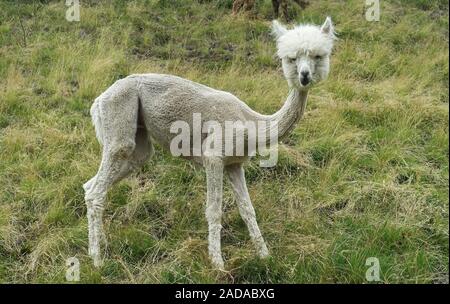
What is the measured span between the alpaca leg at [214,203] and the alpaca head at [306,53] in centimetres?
86

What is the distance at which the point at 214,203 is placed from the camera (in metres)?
4.07

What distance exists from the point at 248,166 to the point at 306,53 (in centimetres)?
225

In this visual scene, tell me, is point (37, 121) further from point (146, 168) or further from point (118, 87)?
point (118, 87)

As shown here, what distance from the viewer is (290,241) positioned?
14.7ft

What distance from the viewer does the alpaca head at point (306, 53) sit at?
3.55 meters

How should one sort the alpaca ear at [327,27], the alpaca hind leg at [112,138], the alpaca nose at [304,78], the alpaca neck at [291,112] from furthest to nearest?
the alpaca hind leg at [112,138] < the alpaca neck at [291,112] < the alpaca ear at [327,27] < the alpaca nose at [304,78]

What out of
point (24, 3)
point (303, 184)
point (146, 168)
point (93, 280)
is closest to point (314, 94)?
point (303, 184)

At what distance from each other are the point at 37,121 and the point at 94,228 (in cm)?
283

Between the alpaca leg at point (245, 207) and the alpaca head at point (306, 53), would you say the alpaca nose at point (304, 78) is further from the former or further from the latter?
the alpaca leg at point (245, 207)

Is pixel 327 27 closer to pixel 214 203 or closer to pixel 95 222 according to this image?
pixel 214 203

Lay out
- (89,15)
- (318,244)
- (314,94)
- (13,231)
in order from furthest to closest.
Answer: (89,15)
(314,94)
(13,231)
(318,244)

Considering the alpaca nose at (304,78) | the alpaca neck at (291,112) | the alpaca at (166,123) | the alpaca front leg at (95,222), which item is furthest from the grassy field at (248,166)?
the alpaca nose at (304,78)

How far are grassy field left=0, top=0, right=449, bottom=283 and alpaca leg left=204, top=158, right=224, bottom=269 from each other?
0.12 m

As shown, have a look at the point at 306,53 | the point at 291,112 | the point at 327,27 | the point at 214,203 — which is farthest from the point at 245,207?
the point at 327,27
